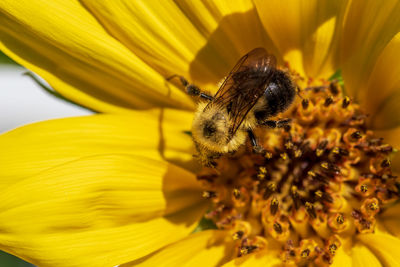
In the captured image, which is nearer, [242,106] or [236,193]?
[242,106]

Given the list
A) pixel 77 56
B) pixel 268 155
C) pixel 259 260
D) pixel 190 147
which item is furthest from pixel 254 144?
pixel 77 56

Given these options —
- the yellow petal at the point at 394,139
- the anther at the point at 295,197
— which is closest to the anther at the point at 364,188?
the yellow petal at the point at 394,139

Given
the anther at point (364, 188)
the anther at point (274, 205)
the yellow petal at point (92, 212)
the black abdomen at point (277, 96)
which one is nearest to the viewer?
the yellow petal at point (92, 212)

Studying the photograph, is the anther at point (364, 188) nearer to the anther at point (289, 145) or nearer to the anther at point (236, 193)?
the anther at point (289, 145)

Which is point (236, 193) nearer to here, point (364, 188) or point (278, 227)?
point (278, 227)

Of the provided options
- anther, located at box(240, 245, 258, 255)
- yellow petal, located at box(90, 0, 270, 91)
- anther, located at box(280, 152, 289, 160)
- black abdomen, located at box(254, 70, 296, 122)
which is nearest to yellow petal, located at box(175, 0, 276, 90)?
yellow petal, located at box(90, 0, 270, 91)

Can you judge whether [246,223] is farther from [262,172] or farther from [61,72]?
[61,72]
